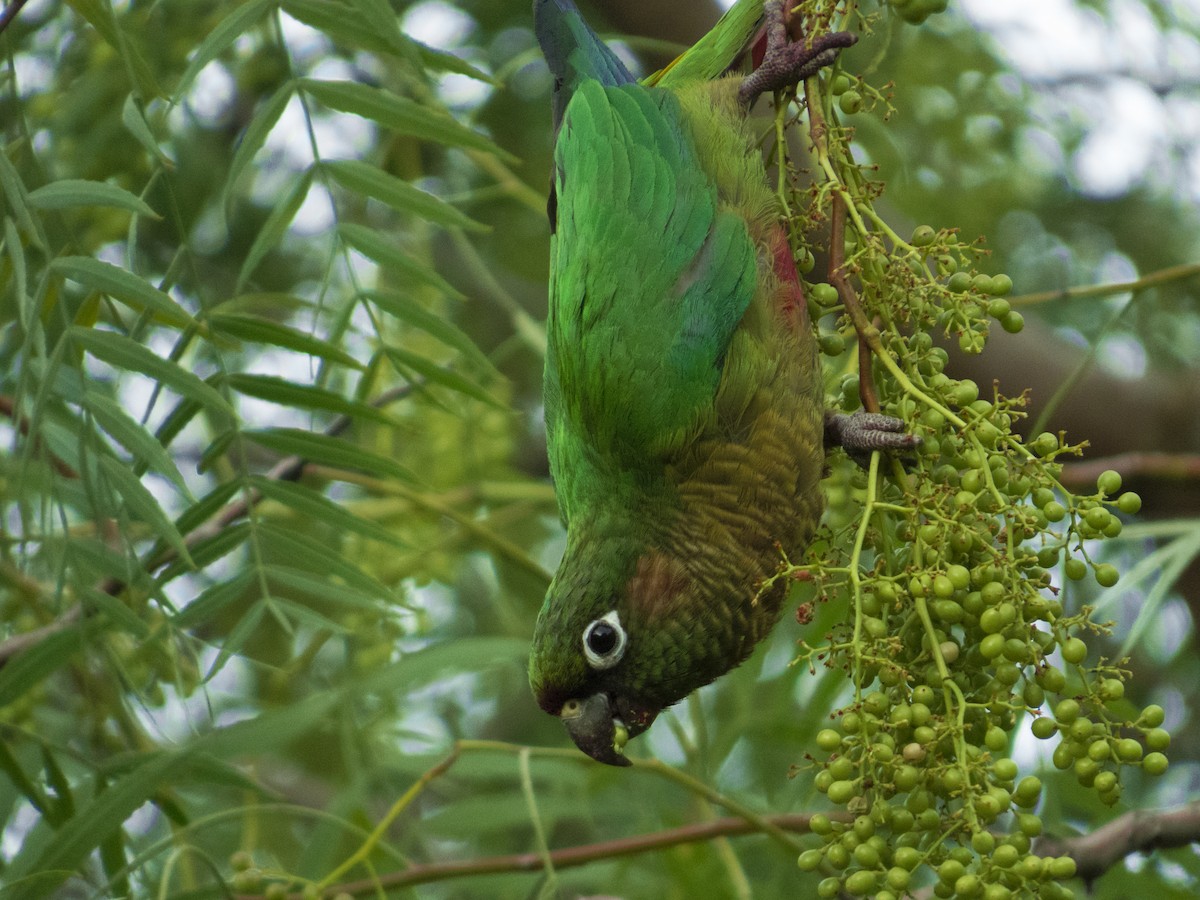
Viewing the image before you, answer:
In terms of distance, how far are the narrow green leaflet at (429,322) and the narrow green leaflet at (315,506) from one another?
1.15 ft

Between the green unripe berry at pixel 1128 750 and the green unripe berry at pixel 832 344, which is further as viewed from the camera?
the green unripe berry at pixel 832 344

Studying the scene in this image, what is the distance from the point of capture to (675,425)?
8.01 ft

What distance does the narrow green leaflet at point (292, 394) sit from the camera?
7.41 ft

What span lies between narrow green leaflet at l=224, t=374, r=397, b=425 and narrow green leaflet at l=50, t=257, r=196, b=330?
34cm

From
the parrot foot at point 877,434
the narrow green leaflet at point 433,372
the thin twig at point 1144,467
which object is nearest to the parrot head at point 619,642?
the narrow green leaflet at point 433,372

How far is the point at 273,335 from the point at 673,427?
746 millimetres

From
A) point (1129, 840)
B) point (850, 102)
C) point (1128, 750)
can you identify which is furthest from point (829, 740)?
point (1129, 840)

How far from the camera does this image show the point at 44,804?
7.68 feet

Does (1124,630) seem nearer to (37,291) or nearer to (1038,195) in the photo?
(1038,195)

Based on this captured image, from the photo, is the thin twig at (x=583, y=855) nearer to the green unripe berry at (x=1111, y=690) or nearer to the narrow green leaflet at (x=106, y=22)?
the green unripe berry at (x=1111, y=690)

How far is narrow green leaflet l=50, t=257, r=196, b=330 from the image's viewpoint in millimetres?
1875

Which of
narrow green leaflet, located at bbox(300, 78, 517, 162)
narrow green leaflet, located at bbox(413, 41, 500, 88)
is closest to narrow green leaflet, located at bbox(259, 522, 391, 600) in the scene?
narrow green leaflet, located at bbox(300, 78, 517, 162)

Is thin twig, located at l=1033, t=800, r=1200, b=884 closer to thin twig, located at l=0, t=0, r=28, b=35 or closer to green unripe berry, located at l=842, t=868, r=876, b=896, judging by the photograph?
green unripe berry, located at l=842, t=868, r=876, b=896

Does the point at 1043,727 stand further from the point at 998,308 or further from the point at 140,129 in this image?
the point at 140,129
